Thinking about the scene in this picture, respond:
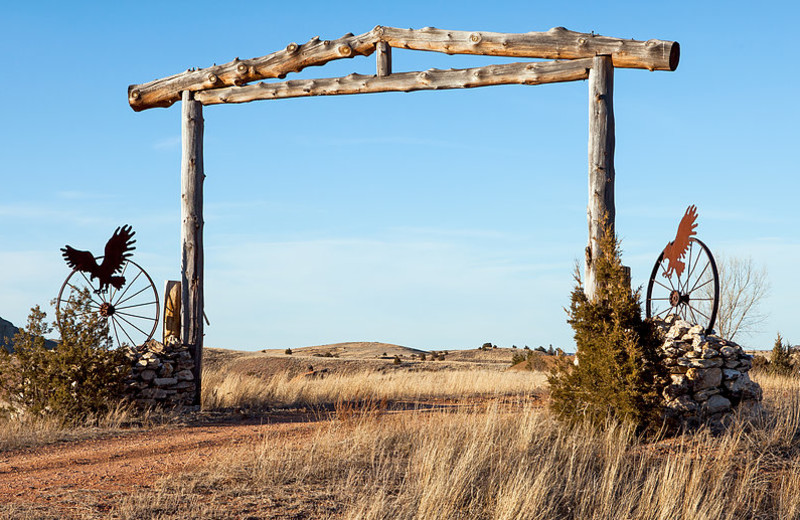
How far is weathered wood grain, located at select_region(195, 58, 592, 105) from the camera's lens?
11.0 m

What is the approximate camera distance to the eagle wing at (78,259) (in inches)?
499

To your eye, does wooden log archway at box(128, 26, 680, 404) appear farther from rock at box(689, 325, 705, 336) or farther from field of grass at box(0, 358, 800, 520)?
field of grass at box(0, 358, 800, 520)

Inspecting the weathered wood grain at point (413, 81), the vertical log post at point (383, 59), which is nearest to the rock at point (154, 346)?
the weathered wood grain at point (413, 81)

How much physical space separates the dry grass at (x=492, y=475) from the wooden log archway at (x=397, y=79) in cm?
276

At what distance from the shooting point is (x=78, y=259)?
12688mm

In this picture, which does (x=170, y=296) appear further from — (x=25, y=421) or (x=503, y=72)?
(x=503, y=72)

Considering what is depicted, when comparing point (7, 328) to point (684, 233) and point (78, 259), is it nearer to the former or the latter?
point (78, 259)

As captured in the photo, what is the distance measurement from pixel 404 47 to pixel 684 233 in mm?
5436

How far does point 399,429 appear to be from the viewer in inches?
333

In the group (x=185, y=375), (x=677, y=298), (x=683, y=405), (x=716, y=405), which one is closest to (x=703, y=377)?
(x=716, y=405)

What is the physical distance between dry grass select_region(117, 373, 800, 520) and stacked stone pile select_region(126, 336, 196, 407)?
4.39 metres

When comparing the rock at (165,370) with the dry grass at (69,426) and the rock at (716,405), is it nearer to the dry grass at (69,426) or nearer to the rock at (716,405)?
the dry grass at (69,426)

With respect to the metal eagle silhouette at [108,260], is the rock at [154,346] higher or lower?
lower

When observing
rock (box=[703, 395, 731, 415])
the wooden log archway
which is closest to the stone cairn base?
rock (box=[703, 395, 731, 415])
